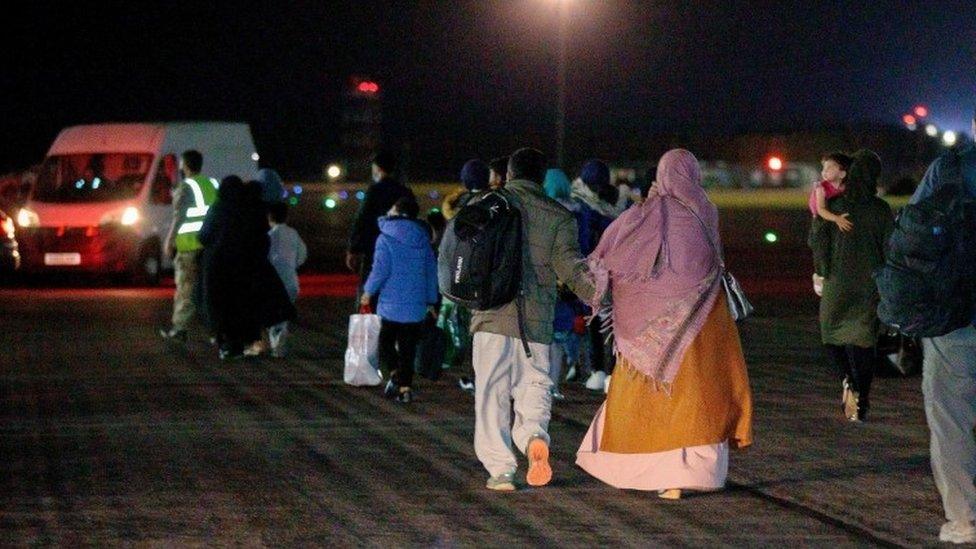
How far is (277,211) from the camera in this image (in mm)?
15898

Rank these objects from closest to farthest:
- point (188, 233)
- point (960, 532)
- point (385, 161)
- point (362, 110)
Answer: point (960, 532) < point (385, 161) < point (188, 233) < point (362, 110)

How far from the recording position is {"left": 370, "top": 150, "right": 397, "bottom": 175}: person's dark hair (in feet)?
44.4

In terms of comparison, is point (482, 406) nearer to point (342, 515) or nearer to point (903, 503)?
point (342, 515)

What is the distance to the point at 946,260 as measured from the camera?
7.37 m

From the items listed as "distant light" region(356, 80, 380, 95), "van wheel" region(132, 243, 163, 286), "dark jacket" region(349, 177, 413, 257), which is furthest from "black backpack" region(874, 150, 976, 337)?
"distant light" region(356, 80, 380, 95)

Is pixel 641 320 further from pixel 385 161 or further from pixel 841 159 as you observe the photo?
pixel 385 161

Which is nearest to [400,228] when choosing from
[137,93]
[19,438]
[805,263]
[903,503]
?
[19,438]

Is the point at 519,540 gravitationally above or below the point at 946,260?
below

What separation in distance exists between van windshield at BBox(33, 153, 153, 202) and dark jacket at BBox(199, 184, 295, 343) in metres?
9.82

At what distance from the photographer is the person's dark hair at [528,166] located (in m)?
9.26

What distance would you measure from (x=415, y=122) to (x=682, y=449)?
10473 centimetres

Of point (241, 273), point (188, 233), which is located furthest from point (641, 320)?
point (188, 233)

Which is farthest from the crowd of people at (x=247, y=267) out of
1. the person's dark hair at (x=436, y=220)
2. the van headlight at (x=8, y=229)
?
the van headlight at (x=8, y=229)

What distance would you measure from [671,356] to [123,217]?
56.8 feet
